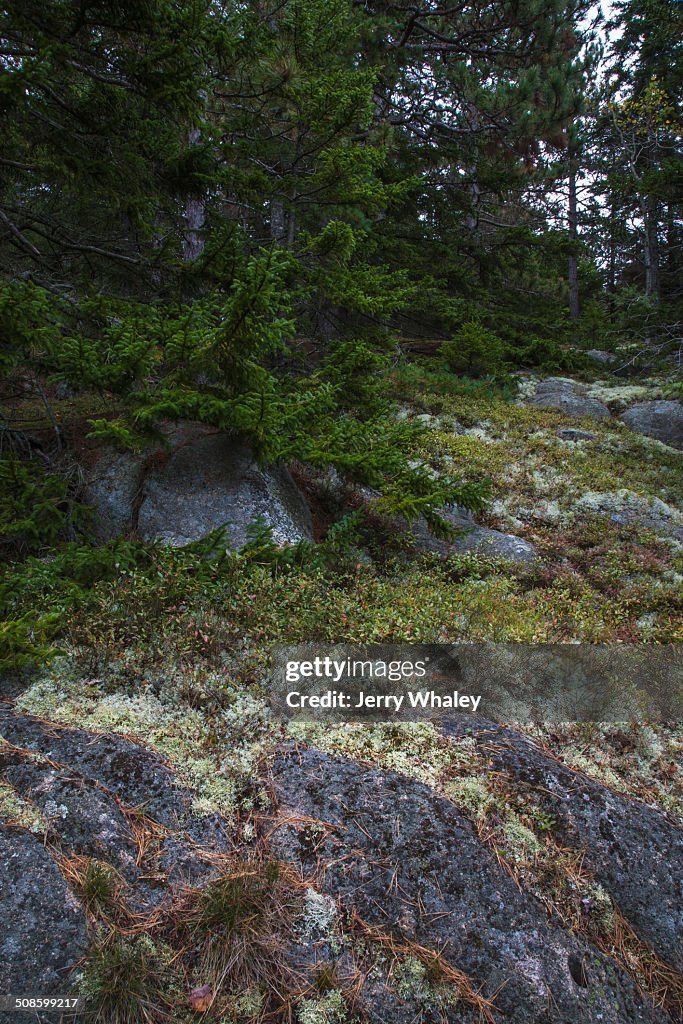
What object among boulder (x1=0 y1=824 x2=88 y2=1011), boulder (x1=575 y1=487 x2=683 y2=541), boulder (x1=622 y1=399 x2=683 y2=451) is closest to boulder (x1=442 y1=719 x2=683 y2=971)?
boulder (x1=0 y1=824 x2=88 y2=1011)

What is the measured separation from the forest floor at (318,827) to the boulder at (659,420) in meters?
9.12

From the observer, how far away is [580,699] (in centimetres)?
402

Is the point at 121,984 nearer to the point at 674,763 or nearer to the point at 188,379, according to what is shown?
the point at 674,763

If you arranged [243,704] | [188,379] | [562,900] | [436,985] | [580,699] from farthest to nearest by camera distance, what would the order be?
[188,379]
[580,699]
[243,704]
[562,900]
[436,985]

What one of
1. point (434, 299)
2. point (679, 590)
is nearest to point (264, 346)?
point (679, 590)

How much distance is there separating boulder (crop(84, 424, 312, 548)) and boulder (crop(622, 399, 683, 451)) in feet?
→ 30.9

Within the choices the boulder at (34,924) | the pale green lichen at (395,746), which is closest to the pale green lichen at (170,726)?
the pale green lichen at (395,746)

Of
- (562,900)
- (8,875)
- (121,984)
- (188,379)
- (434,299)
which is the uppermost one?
(434,299)

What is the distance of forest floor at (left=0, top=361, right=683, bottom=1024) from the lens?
2.53 meters

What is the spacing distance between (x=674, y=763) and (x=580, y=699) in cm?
66

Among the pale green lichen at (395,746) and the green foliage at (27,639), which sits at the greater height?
the green foliage at (27,639)

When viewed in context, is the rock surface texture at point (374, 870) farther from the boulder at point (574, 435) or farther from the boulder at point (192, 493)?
the boulder at point (574, 435)

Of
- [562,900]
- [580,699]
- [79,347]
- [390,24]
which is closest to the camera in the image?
[562,900]

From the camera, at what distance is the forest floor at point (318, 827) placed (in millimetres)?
2529
